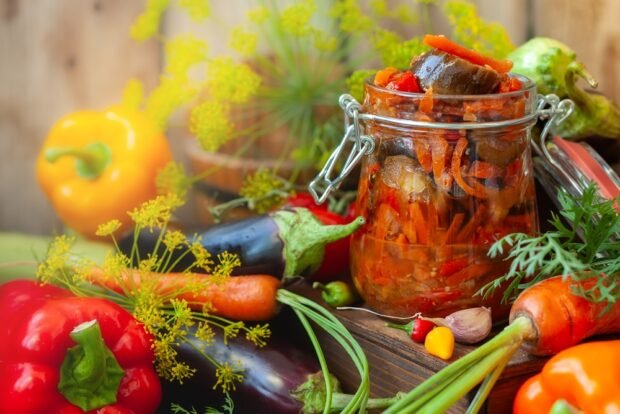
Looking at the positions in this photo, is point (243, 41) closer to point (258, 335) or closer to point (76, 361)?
point (258, 335)

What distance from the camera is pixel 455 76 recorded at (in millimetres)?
877

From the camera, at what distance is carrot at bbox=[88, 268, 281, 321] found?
104cm

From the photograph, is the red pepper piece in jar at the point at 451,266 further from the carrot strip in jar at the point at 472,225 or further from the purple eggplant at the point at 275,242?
the purple eggplant at the point at 275,242

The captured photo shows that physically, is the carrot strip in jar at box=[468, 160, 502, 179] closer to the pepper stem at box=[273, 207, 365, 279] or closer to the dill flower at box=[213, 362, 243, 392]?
the pepper stem at box=[273, 207, 365, 279]

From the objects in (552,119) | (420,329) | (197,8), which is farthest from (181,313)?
(197,8)

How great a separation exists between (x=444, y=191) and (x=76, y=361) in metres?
0.45

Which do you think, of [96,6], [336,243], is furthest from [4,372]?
[96,6]

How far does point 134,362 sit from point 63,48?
789mm

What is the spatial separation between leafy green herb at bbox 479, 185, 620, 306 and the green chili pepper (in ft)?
0.60

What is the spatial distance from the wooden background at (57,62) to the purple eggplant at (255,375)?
0.58 meters

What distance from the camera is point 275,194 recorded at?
135cm

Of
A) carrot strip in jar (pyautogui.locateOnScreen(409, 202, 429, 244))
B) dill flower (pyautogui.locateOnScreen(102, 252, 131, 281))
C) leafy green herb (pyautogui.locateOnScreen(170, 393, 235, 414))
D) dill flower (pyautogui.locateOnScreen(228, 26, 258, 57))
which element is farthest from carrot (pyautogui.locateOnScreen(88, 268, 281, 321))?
dill flower (pyautogui.locateOnScreen(228, 26, 258, 57))

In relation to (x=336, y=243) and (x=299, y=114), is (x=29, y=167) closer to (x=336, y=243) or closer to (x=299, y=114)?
(x=299, y=114)

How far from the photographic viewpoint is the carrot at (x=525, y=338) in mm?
779
